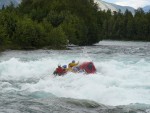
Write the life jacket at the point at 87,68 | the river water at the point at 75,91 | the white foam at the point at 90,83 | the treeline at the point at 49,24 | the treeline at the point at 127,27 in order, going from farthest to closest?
the treeline at the point at 127,27, the treeline at the point at 49,24, the life jacket at the point at 87,68, the white foam at the point at 90,83, the river water at the point at 75,91

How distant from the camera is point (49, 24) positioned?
79812 millimetres

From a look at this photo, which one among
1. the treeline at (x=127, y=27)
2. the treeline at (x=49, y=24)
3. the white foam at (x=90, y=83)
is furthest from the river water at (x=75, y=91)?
the treeline at (x=127, y=27)

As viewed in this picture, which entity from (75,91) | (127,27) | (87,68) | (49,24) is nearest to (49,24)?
(49,24)

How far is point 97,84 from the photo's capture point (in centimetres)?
2688

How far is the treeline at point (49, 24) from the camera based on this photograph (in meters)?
72.3

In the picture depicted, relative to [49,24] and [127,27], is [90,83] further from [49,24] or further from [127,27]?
[127,27]

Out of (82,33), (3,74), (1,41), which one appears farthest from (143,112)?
(82,33)

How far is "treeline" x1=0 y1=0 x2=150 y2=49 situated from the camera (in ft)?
237

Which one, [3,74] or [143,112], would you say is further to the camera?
[3,74]

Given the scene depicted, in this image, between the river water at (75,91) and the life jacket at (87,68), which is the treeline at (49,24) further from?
the life jacket at (87,68)

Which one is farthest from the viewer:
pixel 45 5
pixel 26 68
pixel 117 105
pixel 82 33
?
pixel 45 5

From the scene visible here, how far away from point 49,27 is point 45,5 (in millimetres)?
17563

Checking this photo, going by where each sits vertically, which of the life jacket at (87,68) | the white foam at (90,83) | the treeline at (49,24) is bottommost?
the white foam at (90,83)

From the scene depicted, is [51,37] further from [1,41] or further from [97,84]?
[97,84]
